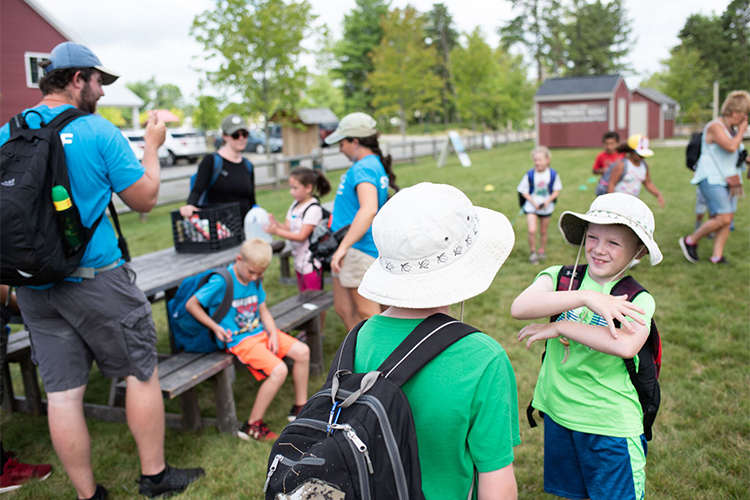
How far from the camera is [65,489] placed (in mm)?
3490

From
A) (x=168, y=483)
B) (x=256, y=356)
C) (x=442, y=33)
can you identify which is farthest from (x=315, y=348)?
(x=442, y=33)

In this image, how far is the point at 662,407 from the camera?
13.2 ft

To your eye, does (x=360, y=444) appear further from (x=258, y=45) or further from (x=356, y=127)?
(x=258, y=45)

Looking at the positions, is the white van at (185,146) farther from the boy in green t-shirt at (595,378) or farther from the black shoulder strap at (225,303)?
the boy in green t-shirt at (595,378)

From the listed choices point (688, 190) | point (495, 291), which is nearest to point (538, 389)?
point (495, 291)

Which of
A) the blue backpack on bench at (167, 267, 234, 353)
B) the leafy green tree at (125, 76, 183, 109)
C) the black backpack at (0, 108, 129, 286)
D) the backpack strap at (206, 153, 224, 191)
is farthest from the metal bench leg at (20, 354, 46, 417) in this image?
the leafy green tree at (125, 76, 183, 109)

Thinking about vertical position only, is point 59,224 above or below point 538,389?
above

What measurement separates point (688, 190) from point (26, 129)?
1339cm

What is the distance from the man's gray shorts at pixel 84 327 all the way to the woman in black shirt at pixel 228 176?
2.42 metres

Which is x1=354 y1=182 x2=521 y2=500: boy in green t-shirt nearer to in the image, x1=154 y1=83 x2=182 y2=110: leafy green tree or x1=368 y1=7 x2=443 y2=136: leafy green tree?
x1=368 y1=7 x2=443 y2=136: leafy green tree

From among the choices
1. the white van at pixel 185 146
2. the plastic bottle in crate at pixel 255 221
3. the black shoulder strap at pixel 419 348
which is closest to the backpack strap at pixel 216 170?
the plastic bottle in crate at pixel 255 221

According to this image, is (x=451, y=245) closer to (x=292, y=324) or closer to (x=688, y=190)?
(x=292, y=324)

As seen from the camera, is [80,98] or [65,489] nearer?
[80,98]

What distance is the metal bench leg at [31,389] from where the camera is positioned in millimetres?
4512
